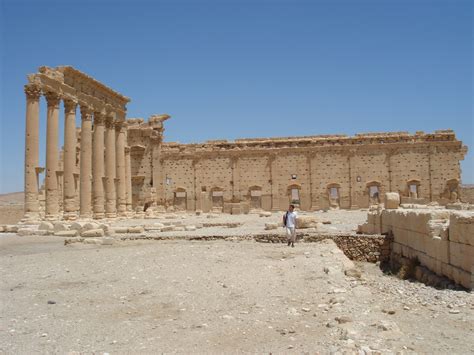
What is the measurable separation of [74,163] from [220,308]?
21025mm

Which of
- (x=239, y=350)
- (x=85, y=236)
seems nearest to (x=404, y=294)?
(x=239, y=350)

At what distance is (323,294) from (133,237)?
36.6 feet

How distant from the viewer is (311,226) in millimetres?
18906

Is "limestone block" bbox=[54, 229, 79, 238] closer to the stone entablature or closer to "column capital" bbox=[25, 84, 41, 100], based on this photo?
the stone entablature

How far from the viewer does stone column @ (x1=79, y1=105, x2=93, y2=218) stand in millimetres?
26484

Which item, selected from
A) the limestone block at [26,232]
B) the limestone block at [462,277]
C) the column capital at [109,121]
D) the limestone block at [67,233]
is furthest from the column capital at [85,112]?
the limestone block at [462,277]

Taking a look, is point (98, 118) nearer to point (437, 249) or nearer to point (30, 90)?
point (30, 90)

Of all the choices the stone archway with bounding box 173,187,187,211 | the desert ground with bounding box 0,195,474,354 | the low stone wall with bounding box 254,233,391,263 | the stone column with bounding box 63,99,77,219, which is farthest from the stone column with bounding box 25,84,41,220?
the stone archway with bounding box 173,187,187,211

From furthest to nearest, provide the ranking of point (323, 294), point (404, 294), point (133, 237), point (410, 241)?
1. point (133, 237)
2. point (410, 241)
3. point (404, 294)
4. point (323, 294)

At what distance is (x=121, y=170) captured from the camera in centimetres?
3164

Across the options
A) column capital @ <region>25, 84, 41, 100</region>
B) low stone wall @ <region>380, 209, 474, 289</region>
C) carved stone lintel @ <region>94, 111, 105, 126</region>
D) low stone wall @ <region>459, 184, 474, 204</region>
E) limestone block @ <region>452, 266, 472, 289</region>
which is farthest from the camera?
low stone wall @ <region>459, 184, 474, 204</region>

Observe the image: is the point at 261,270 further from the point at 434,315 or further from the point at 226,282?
the point at 434,315

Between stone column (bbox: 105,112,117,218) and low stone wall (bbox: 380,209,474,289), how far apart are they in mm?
19756

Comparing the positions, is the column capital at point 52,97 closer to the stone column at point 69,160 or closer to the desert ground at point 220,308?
the stone column at point 69,160
